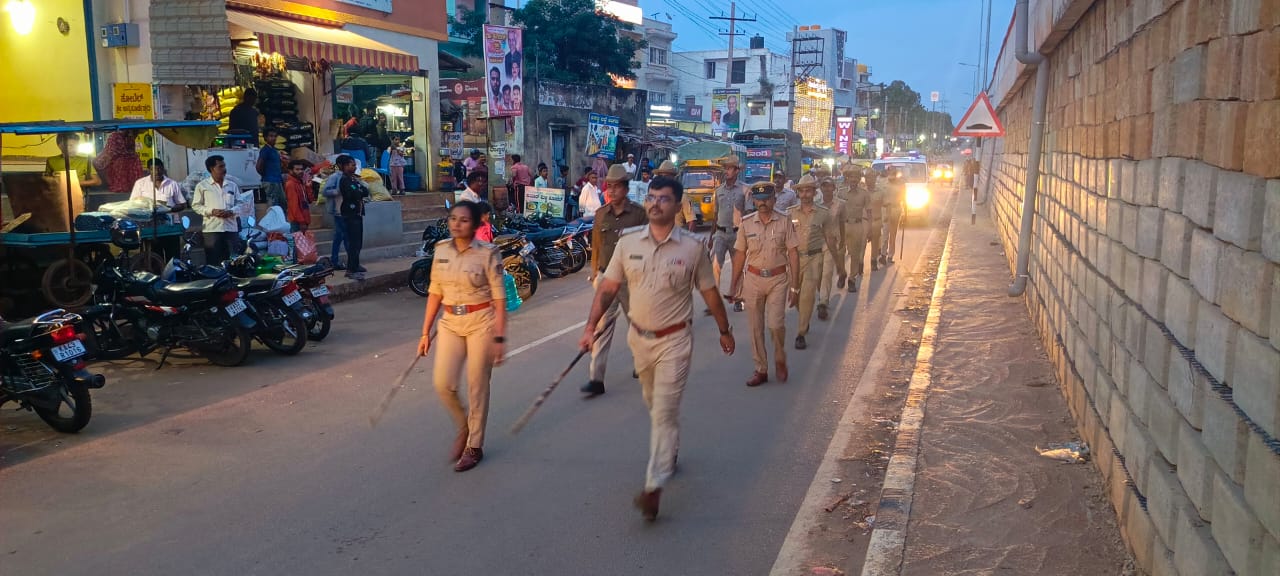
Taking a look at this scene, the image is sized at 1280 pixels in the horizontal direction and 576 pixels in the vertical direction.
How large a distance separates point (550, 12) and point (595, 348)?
33.3 meters

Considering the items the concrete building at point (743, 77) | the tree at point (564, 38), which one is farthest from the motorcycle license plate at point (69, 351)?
the concrete building at point (743, 77)

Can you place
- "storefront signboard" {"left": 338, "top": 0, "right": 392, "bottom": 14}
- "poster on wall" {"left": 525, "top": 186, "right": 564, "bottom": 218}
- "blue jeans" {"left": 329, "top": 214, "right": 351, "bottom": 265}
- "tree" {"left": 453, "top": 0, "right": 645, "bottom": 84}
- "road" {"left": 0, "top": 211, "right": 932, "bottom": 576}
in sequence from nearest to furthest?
1. "road" {"left": 0, "top": 211, "right": 932, "bottom": 576}
2. "blue jeans" {"left": 329, "top": 214, "right": 351, "bottom": 265}
3. "poster on wall" {"left": 525, "top": 186, "right": 564, "bottom": 218}
4. "storefront signboard" {"left": 338, "top": 0, "right": 392, "bottom": 14}
5. "tree" {"left": 453, "top": 0, "right": 645, "bottom": 84}

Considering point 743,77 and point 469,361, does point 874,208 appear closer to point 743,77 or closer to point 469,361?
point 469,361

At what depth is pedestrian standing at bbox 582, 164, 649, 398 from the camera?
26.6ft

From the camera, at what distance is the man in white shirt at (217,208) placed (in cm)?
1205

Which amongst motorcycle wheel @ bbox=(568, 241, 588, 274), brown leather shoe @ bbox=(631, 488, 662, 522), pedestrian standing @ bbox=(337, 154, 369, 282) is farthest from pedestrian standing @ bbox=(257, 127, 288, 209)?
brown leather shoe @ bbox=(631, 488, 662, 522)

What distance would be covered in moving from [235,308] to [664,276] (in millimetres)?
5314

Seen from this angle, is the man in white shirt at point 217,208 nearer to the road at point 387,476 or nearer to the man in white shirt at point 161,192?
the man in white shirt at point 161,192

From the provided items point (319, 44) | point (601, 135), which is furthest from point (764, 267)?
point (601, 135)

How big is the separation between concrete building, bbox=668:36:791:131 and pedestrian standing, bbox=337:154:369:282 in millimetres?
57000

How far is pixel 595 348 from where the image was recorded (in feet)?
26.8

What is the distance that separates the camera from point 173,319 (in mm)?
9008

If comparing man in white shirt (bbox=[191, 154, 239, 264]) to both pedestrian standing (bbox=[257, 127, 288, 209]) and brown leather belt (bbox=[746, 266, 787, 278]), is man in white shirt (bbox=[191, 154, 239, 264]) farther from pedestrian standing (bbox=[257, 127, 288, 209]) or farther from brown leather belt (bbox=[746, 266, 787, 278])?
brown leather belt (bbox=[746, 266, 787, 278])

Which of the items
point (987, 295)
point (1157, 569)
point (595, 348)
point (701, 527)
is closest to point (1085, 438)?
point (1157, 569)
